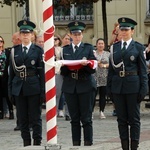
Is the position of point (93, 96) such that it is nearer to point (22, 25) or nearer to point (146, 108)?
point (22, 25)

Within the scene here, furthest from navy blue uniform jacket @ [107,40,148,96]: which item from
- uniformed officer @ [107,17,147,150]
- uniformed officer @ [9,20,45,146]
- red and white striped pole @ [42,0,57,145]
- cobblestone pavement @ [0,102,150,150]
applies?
uniformed officer @ [9,20,45,146]

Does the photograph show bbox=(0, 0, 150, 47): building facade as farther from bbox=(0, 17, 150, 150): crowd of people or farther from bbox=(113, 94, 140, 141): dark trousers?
bbox=(113, 94, 140, 141): dark trousers

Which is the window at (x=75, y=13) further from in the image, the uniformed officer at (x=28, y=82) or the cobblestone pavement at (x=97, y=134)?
the uniformed officer at (x=28, y=82)

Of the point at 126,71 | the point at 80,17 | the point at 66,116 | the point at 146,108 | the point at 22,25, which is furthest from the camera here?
the point at 80,17

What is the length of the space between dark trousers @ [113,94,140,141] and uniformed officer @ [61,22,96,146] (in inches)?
19.4

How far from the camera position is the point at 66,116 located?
14.5 metres

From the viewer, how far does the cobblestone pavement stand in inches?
426

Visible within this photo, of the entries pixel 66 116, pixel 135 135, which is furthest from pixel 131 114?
pixel 66 116

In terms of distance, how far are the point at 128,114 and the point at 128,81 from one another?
480 mm

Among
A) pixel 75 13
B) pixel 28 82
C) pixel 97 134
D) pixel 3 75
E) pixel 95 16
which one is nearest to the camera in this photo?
pixel 28 82

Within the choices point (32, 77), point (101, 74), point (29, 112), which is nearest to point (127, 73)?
point (32, 77)

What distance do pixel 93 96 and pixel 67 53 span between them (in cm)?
77

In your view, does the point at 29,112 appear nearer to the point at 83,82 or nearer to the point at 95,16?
the point at 83,82

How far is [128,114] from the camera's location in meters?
9.61
